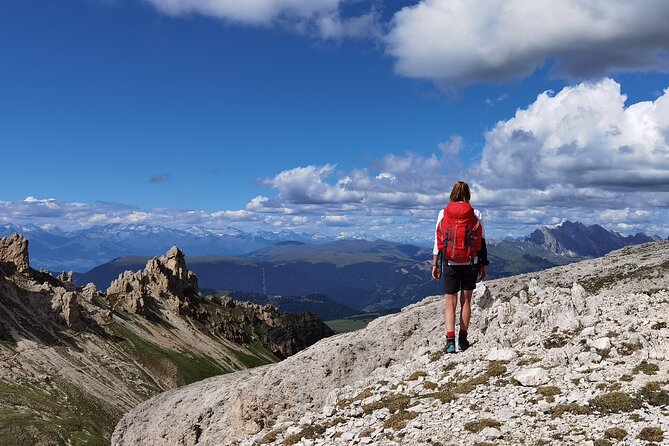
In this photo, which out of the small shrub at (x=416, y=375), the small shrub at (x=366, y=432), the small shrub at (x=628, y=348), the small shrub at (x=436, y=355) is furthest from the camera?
the small shrub at (x=436, y=355)

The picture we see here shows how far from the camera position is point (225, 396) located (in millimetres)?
45438

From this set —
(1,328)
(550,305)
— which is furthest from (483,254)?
(1,328)

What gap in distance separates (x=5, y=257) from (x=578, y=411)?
213494 millimetres

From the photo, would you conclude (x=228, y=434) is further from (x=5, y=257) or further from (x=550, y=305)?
(x=5, y=257)

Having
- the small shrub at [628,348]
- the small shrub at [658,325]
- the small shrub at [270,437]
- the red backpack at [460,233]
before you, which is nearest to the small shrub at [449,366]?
the red backpack at [460,233]

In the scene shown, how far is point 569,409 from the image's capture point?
640 inches

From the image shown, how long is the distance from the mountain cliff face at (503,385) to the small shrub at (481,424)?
0.11ft

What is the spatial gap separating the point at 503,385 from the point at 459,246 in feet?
19.5

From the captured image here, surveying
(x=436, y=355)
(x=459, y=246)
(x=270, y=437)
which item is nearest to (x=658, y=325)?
(x=459, y=246)

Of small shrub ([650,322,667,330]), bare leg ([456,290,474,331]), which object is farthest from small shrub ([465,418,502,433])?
small shrub ([650,322,667,330])

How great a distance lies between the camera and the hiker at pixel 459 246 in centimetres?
2147

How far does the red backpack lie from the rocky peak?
665ft

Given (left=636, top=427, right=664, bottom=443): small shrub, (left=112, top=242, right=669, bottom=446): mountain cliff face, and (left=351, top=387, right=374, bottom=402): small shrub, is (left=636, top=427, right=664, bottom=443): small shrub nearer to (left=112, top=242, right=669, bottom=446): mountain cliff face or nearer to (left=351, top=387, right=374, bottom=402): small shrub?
(left=112, top=242, right=669, bottom=446): mountain cliff face

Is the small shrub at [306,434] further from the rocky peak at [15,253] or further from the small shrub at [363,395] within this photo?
the rocky peak at [15,253]
